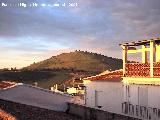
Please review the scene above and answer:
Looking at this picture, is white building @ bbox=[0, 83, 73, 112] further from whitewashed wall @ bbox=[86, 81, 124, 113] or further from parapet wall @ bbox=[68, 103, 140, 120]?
whitewashed wall @ bbox=[86, 81, 124, 113]

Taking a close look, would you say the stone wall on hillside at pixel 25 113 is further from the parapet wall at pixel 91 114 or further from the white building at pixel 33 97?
the white building at pixel 33 97

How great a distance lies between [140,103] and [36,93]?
14.3 m

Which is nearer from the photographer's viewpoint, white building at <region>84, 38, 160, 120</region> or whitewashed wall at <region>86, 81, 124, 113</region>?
white building at <region>84, 38, 160, 120</region>

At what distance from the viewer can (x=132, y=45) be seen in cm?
3378

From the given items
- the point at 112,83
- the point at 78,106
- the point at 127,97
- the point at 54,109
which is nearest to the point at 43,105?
the point at 54,109

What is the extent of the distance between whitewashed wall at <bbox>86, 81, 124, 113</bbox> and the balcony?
15.2 ft

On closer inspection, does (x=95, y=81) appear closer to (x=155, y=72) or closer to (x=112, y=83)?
(x=112, y=83)

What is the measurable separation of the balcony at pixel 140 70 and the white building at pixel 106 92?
14.6ft

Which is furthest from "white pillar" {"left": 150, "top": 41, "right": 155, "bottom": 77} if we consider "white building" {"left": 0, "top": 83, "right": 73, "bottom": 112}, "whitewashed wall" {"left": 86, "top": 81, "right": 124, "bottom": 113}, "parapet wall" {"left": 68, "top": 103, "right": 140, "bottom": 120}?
"white building" {"left": 0, "top": 83, "right": 73, "bottom": 112}

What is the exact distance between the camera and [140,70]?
3186 centimetres

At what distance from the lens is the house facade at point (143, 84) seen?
99.2ft

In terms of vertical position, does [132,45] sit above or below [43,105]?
above

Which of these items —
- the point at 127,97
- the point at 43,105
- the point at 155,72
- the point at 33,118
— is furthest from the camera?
the point at 43,105

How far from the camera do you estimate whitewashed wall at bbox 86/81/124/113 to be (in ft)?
125
